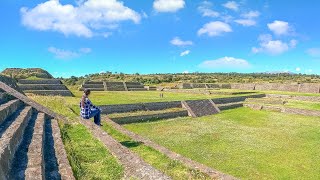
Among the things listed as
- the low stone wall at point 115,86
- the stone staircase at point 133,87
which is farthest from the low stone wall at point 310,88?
the low stone wall at point 115,86

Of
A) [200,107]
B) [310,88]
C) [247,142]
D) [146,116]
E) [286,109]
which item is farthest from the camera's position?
[310,88]

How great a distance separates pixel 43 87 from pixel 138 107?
36.2 feet

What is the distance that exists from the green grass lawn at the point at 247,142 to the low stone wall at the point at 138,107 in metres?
2.05

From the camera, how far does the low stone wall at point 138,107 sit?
18659mm

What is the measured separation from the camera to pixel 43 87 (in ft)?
87.5

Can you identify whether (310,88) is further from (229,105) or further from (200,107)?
(200,107)

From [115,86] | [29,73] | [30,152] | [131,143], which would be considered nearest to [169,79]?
[115,86]

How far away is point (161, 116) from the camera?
20.2 meters

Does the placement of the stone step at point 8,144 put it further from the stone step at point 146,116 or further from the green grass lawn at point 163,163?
the stone step at point 146,116

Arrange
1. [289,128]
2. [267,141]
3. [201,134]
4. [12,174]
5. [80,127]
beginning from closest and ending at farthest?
[12,174], [80,127], [267,141], [201,134], [289,128]

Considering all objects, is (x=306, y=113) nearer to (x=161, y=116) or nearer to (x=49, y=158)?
(x=161, y=116)

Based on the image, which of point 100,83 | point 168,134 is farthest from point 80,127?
point 100,83

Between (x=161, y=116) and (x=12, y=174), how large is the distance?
1551 cm

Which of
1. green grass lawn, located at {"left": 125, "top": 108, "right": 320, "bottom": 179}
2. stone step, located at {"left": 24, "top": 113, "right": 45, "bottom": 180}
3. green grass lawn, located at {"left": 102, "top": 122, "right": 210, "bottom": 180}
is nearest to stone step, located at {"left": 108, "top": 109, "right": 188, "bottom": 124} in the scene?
green grass lawn, located at {"left": 125, "top": 108, "right": 320, "bottom": 179}
